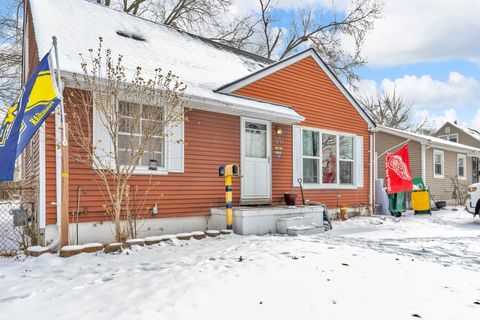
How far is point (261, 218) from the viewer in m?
7.51

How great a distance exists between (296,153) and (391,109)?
1152 inches

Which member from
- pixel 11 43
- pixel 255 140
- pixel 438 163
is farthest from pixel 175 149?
pixel 438 163

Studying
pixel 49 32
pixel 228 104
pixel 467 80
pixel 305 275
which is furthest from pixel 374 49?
pixel 467 80

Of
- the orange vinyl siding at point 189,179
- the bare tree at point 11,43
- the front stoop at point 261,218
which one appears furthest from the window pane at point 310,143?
the bare tree at point 11,43

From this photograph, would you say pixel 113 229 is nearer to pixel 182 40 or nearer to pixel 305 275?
pixel 305 275

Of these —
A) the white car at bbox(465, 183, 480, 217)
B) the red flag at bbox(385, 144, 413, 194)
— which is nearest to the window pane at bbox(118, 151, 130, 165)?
the red flag at bbox(385, 144, 413, 194)

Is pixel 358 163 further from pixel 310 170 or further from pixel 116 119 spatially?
pixel 116 119

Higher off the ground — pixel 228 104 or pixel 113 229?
pixel 228 104

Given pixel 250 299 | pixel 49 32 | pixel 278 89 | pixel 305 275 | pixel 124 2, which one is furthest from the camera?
pixel 124 2

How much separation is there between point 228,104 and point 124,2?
16.0 meters

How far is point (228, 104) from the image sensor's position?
7.60 meters

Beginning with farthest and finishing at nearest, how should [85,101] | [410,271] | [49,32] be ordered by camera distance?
1. [49,32]
2. [85,101]
3. [410,271]

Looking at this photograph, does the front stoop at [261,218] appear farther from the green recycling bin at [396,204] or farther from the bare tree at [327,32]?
the bare tree at [327,32]

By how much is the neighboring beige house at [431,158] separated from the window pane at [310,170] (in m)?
6.63
